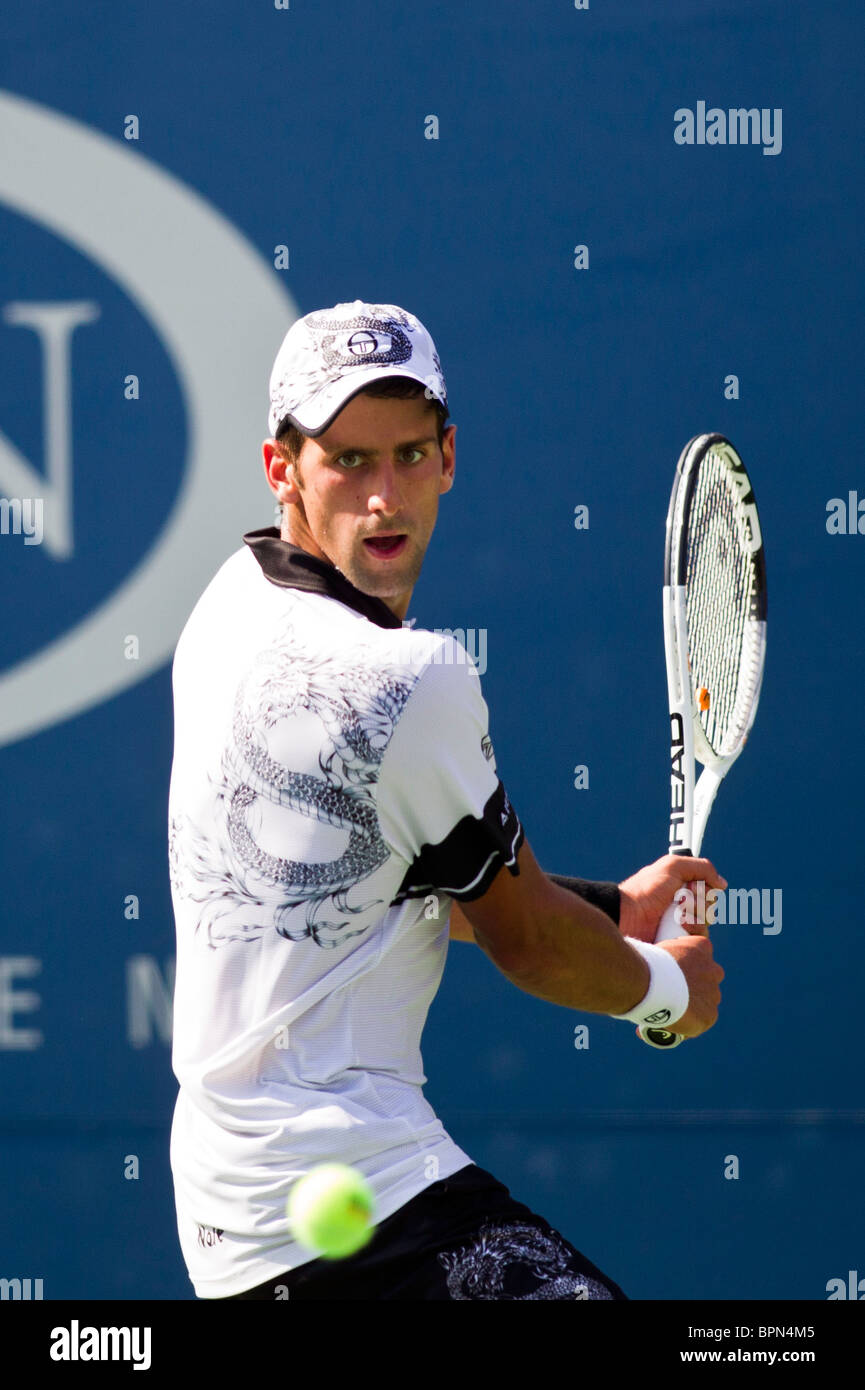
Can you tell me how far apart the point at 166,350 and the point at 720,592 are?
44.4 inches

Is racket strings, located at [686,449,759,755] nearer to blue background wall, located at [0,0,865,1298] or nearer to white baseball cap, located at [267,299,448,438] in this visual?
blue background wall, located at [0,0,865,1298]

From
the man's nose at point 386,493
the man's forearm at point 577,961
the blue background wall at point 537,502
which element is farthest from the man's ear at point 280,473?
the blue background wall at point 537,502

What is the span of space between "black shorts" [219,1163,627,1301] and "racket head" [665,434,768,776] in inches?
33.1

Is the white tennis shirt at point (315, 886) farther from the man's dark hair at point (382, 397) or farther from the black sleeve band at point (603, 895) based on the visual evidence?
the black sleeve band at point (603, 895)

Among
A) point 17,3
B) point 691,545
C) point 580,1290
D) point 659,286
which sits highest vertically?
A: point 17,3

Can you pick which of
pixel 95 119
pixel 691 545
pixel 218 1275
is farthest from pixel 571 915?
pixel 95 119

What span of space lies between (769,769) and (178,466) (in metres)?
1.21

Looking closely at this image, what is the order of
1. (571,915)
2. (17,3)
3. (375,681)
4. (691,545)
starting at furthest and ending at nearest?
(17,3) → (691,545) → (571,915) → (375,681)

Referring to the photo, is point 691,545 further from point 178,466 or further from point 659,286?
point 178,466

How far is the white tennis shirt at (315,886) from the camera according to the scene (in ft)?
5.18

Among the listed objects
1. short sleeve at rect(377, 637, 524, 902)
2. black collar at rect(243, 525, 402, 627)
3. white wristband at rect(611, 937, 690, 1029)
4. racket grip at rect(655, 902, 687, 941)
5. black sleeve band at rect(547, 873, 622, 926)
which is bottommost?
white wristband at rect(611, 937, 690, 1029)

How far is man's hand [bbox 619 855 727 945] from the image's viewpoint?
2.06 meters

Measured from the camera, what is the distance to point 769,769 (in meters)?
2.87

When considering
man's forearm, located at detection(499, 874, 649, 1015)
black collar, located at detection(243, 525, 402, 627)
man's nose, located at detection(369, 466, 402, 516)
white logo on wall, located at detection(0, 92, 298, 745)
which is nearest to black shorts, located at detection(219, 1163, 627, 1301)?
man's forearm, located at detection(499, 874, 649, 1015)
